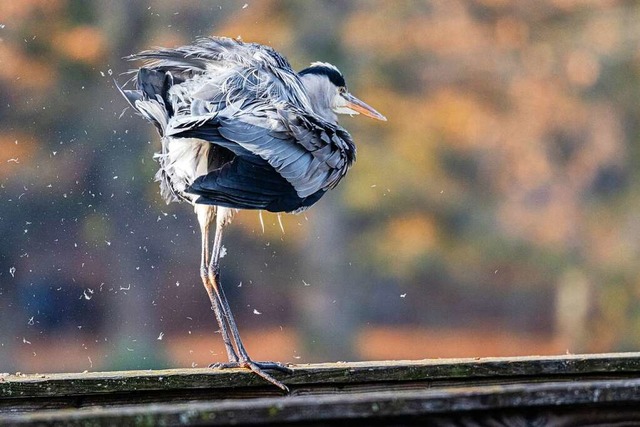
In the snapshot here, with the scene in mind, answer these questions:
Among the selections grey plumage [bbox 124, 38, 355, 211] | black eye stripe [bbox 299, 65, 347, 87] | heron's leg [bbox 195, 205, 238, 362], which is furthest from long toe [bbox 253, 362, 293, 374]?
black eye stripe [bbox 299, 65, 347, 87]

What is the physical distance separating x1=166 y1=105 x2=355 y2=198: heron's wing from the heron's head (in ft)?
2.98

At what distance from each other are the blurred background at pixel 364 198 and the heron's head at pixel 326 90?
20.2ft

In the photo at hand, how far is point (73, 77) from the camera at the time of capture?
12.3m

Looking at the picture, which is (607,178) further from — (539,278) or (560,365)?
(560,365)

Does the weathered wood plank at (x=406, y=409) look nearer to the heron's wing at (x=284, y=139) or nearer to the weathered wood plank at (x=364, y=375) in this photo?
the weathered wood plank at (x=364, y=375)

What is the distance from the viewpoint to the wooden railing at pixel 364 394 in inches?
58.5

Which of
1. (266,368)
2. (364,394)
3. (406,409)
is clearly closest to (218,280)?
(266,368)

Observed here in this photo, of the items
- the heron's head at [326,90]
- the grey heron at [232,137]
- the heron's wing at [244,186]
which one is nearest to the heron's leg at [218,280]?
the grey heron at [232,137]

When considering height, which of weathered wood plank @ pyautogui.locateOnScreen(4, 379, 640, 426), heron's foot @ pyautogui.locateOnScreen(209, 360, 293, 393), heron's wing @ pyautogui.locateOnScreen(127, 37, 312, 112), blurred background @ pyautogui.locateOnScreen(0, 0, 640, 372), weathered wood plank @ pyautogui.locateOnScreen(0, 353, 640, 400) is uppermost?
weathered wood plank @ pyautogui.locateOnScreen(4, 379, 640, 426)

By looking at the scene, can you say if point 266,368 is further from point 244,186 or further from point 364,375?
point 244,186

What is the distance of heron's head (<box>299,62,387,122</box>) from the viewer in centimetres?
516

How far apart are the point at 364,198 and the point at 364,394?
1169 cm

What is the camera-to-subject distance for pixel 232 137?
370 centimetres

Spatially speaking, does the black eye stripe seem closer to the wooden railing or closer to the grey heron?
the grey heron
